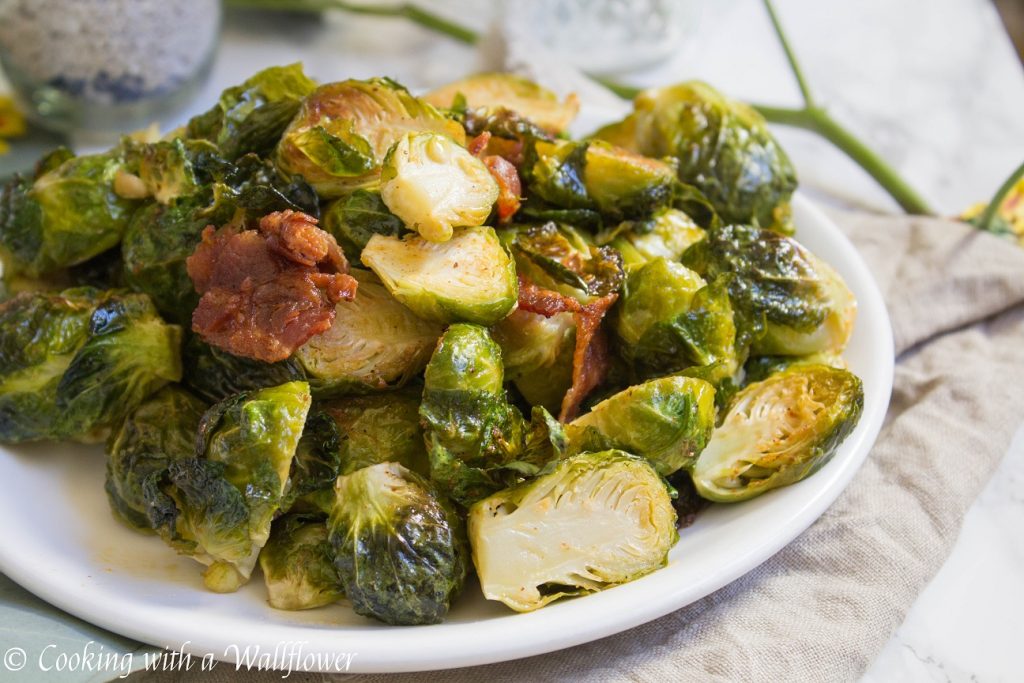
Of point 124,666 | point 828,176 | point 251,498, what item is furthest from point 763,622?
point 828,176

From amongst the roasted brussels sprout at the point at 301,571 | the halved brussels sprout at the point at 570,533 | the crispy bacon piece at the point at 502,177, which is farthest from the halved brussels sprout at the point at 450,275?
the roasted brussels sprout at the point at 301,571

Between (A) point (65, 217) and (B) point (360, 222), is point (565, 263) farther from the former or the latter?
(A) point (65, 217)

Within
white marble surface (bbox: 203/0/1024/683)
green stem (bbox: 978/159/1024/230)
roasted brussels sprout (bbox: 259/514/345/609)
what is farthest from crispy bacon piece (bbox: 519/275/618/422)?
white marble surface (bbox: 203/0/1024/683)

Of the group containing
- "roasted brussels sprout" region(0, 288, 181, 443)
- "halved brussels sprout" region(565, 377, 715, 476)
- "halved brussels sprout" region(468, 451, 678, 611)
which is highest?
"halved brussels sprout" region(565, 377, 715, 476)

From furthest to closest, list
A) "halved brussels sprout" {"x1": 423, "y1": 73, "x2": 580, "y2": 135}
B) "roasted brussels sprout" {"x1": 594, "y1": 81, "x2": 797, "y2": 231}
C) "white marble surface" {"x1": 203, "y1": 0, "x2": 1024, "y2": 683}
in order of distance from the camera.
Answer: "white marble surface" {"x1": 203, "y1": 0, "x2": 1024, "y2": 683} → "halved brussels sprout" {"x1": 423, "y1": 73, "x2": 580, "y2": 135} → "roasted brussels sprout" {"x1": 594, "y1": 81, "x2": 797, "y2": 231}

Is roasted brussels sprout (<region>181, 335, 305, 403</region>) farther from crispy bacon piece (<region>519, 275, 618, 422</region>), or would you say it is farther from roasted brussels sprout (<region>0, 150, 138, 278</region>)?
crispy bacon piece (<region>519, 275, 618, 422</region>)

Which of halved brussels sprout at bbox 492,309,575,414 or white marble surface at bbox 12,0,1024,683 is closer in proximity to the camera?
halved brussels sprout at bbox 492,309,575,414
